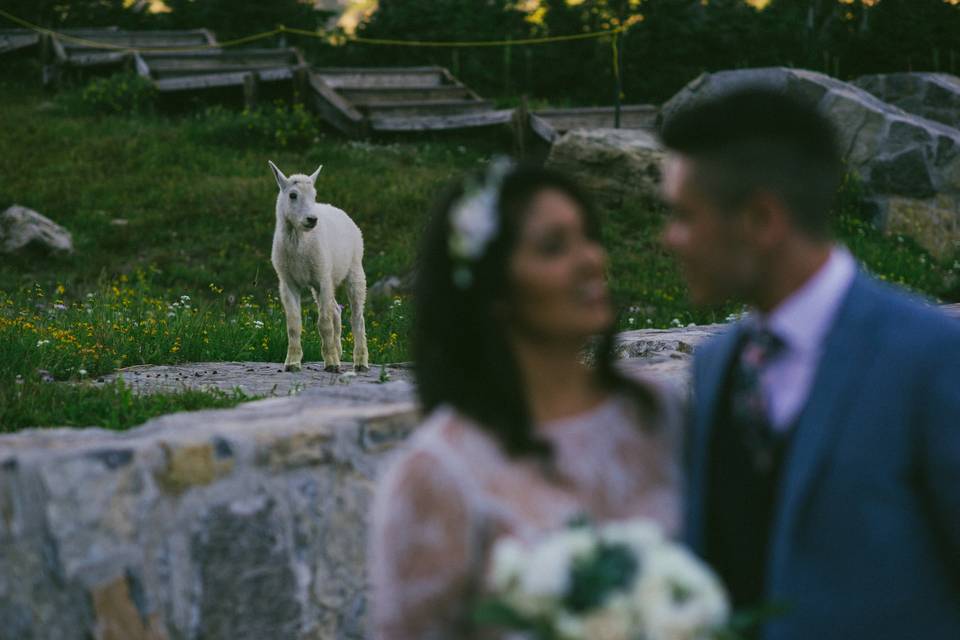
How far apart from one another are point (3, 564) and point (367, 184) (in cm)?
1277

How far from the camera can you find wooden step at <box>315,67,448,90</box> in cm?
1969

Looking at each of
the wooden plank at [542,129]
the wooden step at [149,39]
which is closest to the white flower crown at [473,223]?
the wooden plank at [542,129]

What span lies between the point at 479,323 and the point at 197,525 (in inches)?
57.9

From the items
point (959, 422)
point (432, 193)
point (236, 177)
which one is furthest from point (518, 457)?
point (236, 177)

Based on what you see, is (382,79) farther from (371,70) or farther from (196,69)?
(196,69)

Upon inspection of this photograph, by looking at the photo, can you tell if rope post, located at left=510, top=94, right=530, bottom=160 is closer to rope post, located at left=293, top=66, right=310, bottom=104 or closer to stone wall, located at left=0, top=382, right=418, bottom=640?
rope post, located at left=293, top=66, right=310, bottom=104

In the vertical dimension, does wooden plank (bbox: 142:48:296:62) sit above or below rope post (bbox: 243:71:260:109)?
above

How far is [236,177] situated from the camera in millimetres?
15742

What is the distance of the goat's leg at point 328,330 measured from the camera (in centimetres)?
809

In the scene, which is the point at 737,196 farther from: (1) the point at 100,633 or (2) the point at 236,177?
(2) the point at 236,177

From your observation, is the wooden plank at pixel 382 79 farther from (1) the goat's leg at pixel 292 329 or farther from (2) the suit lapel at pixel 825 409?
(2) the suit lapel at pixel 825 409

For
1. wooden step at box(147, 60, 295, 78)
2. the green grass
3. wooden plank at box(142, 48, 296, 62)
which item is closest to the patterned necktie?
the green grass

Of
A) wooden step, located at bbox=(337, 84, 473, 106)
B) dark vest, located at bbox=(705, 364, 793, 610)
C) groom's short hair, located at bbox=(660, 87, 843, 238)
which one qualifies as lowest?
wooden step, located at bbox=(337, 84, 473, 106)

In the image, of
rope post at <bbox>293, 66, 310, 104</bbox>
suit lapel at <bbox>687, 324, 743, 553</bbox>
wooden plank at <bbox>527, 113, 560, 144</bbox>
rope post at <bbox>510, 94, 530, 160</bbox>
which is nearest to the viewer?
suit lapel at <bbox>687, 324, 743, 553</bbox>
